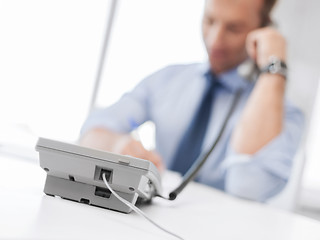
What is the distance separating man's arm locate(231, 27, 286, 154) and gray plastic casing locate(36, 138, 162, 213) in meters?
1.14

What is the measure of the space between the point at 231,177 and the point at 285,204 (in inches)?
9.9

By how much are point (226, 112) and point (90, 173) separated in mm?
1275

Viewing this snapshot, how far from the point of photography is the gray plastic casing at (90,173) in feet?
2.04

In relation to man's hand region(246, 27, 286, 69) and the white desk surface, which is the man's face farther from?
the white desk surface

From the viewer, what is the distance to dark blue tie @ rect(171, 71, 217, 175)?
1876mm

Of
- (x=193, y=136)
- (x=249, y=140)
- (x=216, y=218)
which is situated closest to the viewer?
(x=216, y=218)

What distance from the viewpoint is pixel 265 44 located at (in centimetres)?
189

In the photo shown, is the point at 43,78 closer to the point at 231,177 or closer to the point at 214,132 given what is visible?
the point at 214,132

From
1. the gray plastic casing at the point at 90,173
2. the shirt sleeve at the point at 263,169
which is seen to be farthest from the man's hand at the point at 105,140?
the gray plastic casing at the point at 90,173

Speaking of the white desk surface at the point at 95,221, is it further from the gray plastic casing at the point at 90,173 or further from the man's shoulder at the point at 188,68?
the man's shoulder at the point at 188,68

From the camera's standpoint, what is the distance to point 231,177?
179cm

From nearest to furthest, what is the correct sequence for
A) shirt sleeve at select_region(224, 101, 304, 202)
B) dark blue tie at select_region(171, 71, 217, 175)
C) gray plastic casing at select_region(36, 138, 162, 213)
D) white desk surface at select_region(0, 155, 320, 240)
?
white desk surface at select_region(0, 155, 320, 240), gray plastic casing at select_region(36, 138, 162, 213), shirt sleeve at select_region(224, 101, 304, 202), dark blue tie at select_region(171, 71, 217, 175)

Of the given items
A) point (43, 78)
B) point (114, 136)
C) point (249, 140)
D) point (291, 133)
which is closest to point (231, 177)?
point (249, 140)

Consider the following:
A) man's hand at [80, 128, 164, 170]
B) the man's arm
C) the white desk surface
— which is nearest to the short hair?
the man's arm
